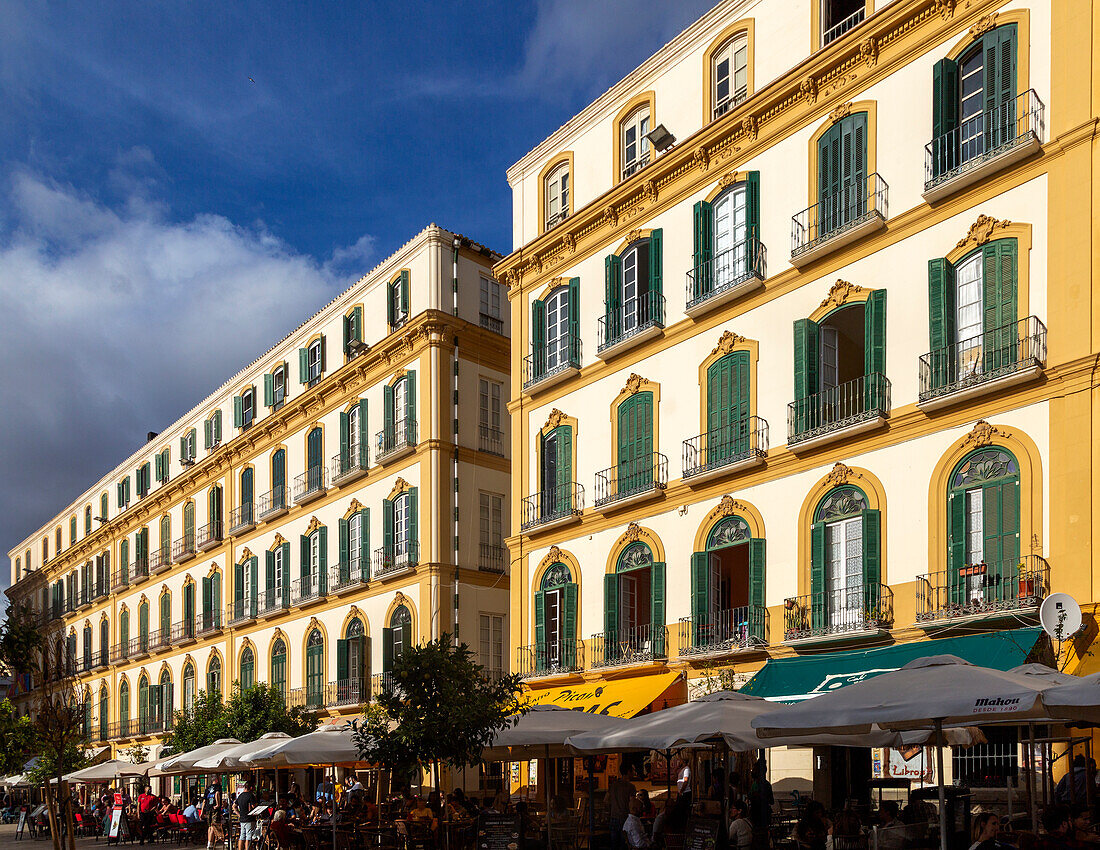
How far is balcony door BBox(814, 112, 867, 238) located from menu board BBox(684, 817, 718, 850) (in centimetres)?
1322

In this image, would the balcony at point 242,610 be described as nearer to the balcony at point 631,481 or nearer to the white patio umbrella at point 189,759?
the white patio umbrella at point 189,759

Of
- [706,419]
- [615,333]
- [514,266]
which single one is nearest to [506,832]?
[706,419]

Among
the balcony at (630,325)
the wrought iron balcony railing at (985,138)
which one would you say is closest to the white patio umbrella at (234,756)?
the balcony at (630,325)

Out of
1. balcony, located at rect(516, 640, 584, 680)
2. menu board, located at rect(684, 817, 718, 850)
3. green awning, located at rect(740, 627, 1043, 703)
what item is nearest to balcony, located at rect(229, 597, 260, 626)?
balcony, located at rect(516, 640, 584, 680)

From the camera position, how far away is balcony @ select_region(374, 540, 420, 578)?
37781 millimetres

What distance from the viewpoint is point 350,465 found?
4241 centimetres

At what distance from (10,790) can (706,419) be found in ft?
221

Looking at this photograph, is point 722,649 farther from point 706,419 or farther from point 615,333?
point 615,333

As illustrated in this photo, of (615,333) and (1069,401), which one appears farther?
(615,333)

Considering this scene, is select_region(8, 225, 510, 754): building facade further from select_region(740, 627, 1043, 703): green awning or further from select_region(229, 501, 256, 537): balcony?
select_region(740, 627, 1043, 703): green awning

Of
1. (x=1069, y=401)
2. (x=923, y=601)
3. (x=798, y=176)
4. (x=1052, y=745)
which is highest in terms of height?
(x=798, y=176)

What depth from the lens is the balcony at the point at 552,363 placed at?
3191 cm

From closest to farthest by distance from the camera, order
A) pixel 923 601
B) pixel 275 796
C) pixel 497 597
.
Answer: pixel 923 601 → pixel 275 796 → pixel 497 597

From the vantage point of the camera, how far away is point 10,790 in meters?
77.3
